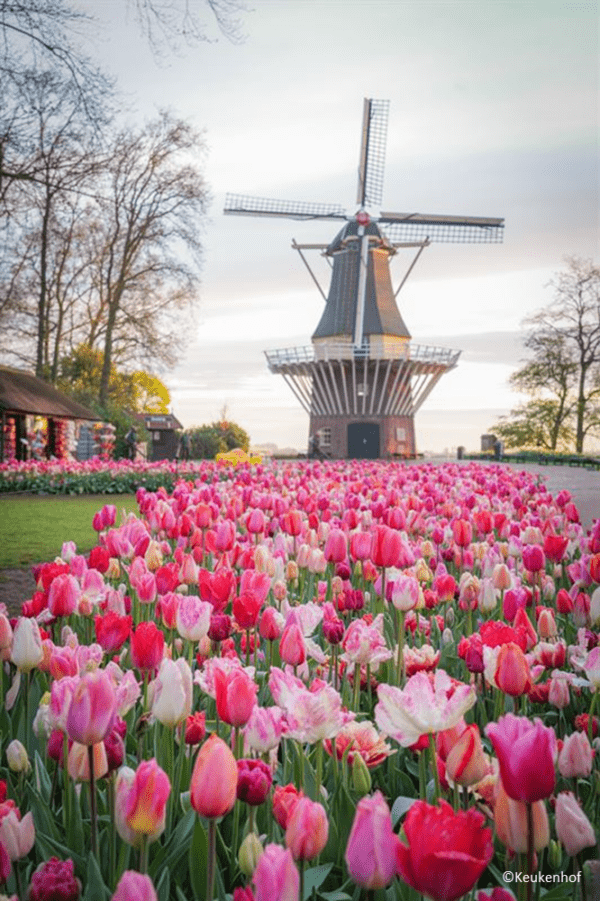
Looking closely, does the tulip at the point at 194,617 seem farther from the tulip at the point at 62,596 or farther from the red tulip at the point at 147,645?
the tulip at the point at 62,596

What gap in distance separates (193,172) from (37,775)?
29520 millimetres

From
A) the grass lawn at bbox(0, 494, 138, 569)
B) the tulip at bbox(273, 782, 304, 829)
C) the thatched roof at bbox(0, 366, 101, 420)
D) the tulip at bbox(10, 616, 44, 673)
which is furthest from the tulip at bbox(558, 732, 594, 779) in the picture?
the thatched roof at bbox(0, 366, 101, 420)

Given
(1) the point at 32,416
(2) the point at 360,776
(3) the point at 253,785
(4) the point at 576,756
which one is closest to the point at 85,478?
(1) the point at 32,416

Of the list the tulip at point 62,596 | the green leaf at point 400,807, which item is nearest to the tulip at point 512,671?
the green leaf at point 400,807

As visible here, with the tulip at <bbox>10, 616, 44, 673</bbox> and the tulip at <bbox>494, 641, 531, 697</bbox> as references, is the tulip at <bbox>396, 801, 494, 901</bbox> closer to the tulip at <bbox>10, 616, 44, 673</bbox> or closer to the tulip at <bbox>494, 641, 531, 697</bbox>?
the tulip at <bbox>494, 641, 531, 697</bbox>

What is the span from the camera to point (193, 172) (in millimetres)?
29125

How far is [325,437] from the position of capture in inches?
1655

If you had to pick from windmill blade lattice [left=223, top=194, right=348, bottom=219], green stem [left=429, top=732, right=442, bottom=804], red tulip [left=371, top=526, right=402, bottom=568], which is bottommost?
green stem [left=429, top=732, right=442, bottom=804]

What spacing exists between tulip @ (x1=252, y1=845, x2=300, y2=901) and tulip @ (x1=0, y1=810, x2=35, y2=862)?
1.76 feet

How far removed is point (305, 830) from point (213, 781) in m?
0.16

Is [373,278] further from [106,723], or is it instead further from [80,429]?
[106,723]

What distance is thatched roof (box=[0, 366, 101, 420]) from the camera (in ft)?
77.4

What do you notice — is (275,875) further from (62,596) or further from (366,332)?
A: (366,332)

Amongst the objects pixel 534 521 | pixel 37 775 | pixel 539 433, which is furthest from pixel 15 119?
pixel 539 433
